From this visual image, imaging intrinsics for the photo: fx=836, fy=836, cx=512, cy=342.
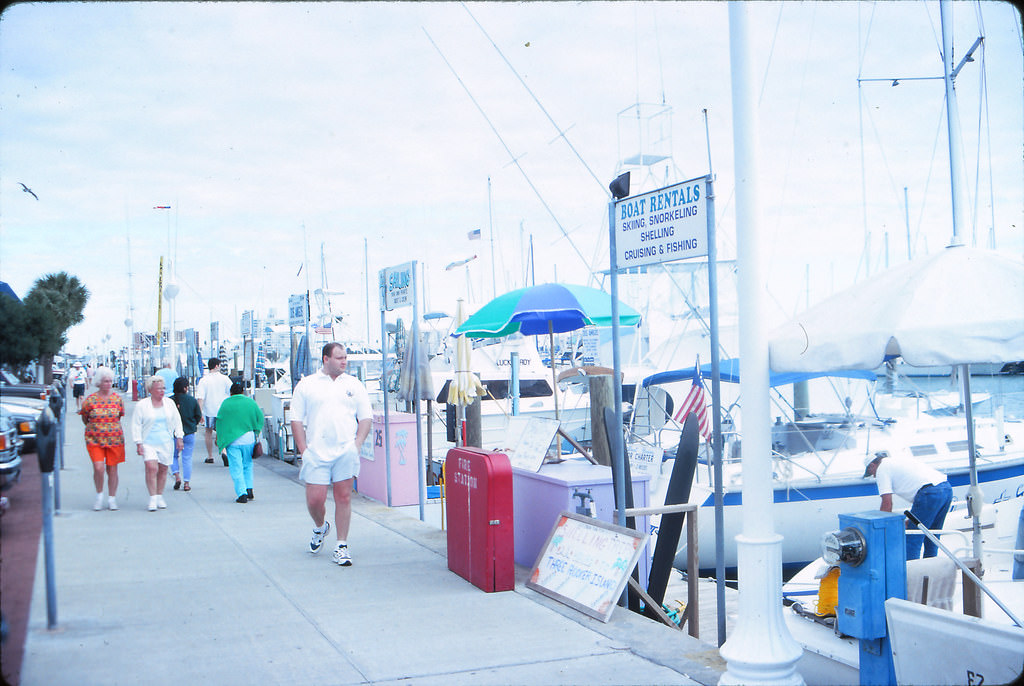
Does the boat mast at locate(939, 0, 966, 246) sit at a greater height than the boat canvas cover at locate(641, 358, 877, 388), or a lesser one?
greater

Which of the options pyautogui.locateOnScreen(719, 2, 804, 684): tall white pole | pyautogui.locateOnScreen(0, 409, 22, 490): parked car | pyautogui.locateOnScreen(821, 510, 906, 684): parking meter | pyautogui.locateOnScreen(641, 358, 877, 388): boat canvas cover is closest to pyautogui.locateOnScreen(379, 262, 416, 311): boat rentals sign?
pyautogui.locateOnScreen(641, 358, 877, 388): boat canvas cover

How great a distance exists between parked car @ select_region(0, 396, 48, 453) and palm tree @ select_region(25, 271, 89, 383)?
0.34m

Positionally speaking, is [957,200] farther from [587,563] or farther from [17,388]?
[17,388]

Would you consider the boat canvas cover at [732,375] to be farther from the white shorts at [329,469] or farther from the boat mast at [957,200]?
the white shorts at [329,469]

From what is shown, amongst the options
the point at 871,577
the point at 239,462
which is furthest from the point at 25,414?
the point at 239,462

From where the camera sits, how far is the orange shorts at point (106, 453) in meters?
8.38

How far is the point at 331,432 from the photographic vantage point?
25.6 feet

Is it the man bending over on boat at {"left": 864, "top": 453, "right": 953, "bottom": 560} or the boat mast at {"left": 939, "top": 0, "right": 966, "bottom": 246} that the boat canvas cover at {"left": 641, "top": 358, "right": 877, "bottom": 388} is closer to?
the man bending over on boat at {"left": 864, "top": 453, "right": 953, "bottom": 560}

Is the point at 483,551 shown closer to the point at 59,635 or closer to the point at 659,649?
the point at 659,649

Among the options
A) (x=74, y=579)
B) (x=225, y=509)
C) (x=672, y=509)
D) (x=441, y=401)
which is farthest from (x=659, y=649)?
(x=441, y=401)

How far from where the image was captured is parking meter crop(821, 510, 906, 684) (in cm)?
484

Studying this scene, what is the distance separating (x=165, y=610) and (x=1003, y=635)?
5.39m

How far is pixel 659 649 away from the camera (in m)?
5.50

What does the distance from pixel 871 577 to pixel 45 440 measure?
4.81 meters
